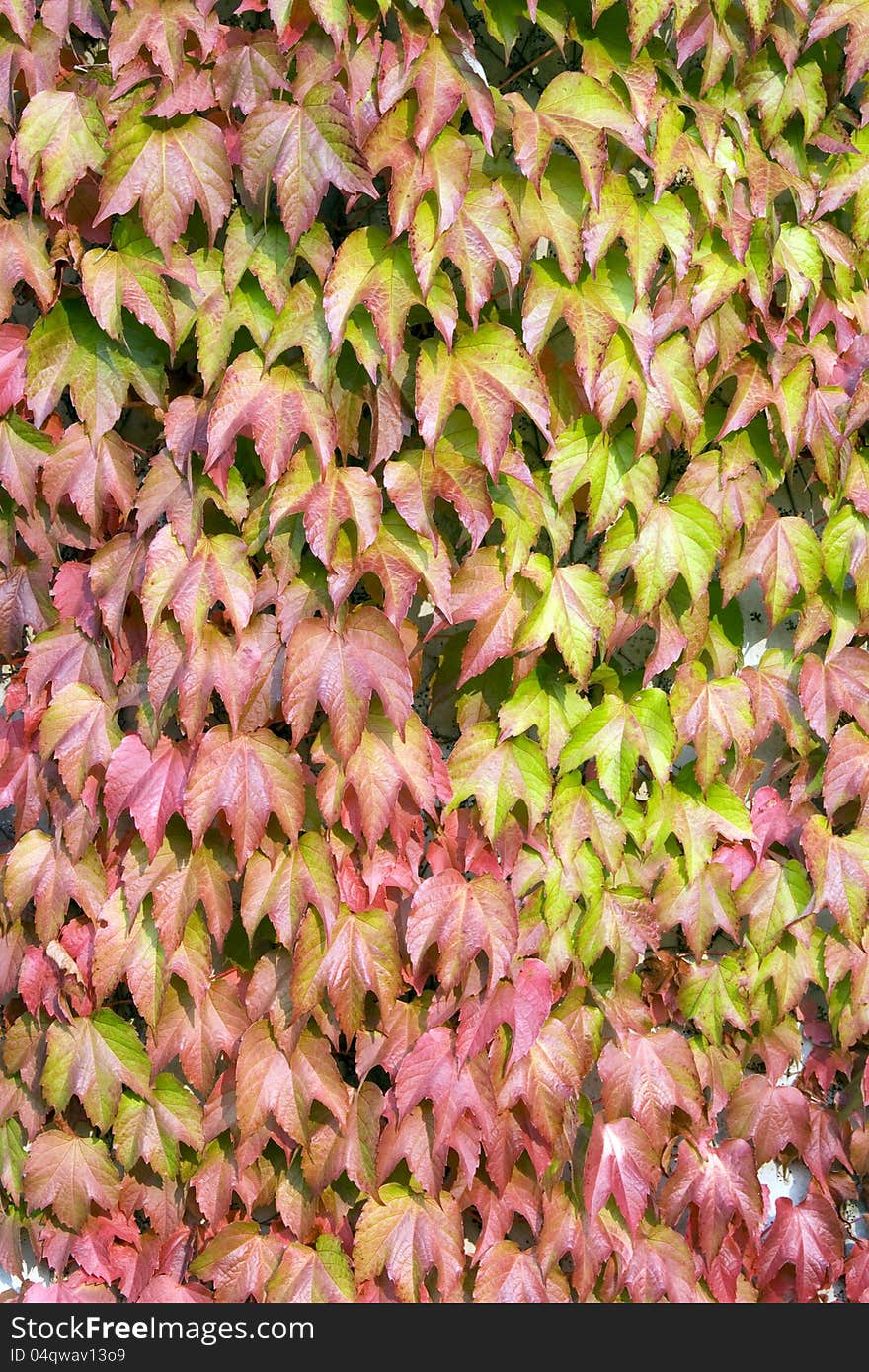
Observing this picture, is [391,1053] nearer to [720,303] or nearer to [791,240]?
[720,303]

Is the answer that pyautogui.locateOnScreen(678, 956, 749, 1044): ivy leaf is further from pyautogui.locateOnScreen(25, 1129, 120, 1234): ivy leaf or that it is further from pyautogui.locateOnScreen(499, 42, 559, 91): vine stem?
pyautogui.locateOnScreen(499, 42, 559, 91): vine stem

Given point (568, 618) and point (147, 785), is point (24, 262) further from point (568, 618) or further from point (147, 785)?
point (568, 618)

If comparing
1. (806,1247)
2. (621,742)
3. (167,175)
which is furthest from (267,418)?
(806,1247)

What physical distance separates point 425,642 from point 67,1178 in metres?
1.12

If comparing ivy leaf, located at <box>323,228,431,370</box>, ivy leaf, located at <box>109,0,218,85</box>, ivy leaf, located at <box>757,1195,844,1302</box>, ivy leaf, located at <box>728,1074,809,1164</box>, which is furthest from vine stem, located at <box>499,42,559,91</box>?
ivy leaf, located at <box>757,1195,844,1302</box>

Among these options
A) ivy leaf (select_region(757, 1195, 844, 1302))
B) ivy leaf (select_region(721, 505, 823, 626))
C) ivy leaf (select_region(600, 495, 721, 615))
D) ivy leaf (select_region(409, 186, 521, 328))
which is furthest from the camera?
ivy leaf (select_region(757, 1195, 844, 1302))

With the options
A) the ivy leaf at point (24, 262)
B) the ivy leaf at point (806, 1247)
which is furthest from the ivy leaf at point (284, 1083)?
the ivy leaf at point (24, 262)

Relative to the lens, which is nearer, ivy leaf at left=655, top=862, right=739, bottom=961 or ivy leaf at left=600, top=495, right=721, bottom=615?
ivy leaf at left=600, top=495, right=721, bottom=615

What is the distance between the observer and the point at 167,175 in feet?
5.52

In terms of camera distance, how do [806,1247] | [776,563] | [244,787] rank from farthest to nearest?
[806,1247], [776,563], [244,787]

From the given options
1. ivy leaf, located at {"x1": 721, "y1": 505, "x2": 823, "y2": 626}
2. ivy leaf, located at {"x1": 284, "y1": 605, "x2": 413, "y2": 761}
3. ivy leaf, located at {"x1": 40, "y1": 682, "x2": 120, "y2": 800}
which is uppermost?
ivy leaf, located at {"x1": 721, "y1": 505, "x2": 823, "y2": 626}

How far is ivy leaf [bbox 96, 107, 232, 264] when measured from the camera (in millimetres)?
1683

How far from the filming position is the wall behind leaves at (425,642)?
5.59 feet

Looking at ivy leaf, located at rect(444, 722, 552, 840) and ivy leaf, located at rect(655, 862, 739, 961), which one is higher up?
ivy leaf, located at rect(444, 722, 552, 840)
